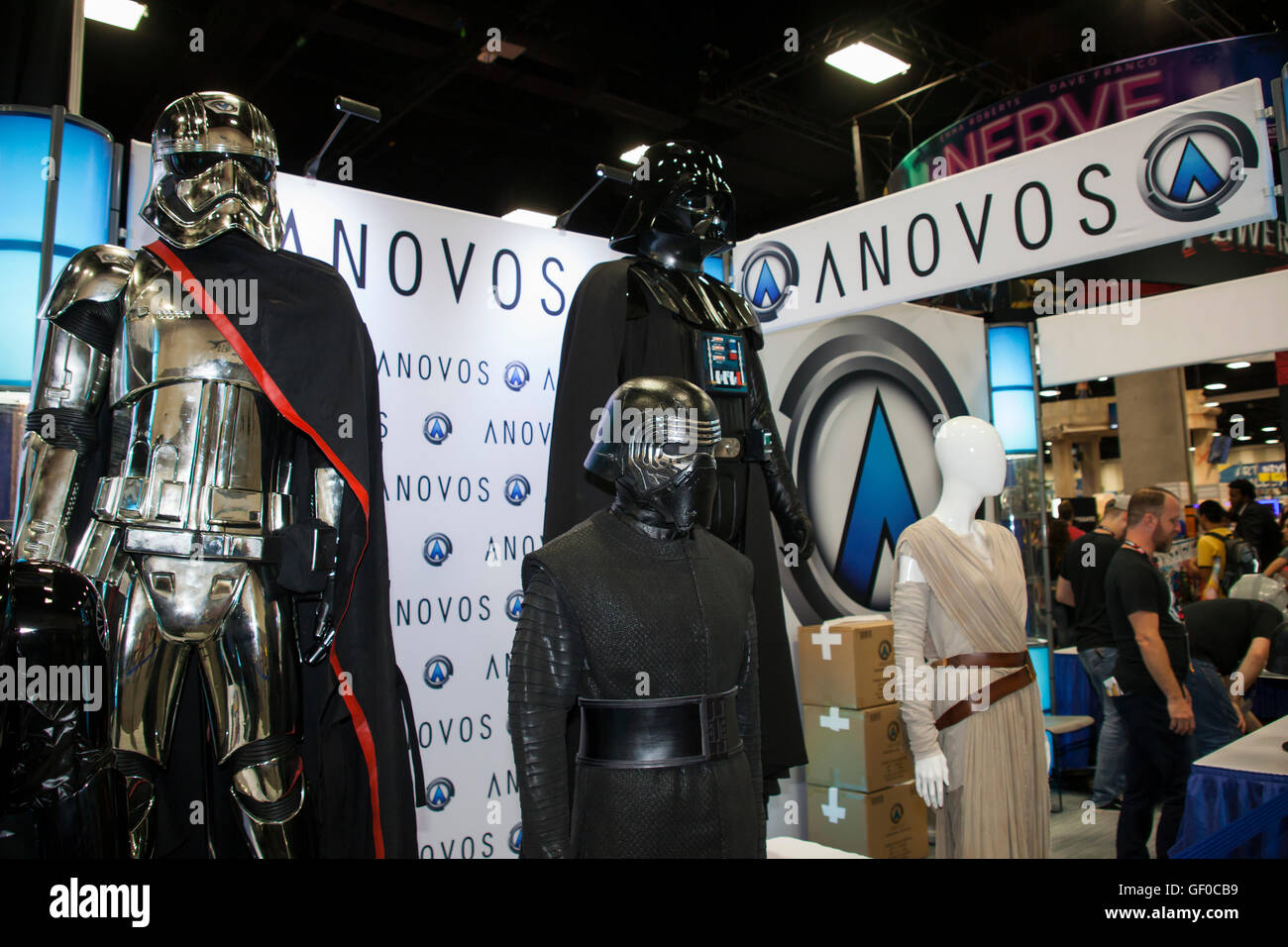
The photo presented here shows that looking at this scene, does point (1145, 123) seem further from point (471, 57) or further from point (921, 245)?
point (471, 57)

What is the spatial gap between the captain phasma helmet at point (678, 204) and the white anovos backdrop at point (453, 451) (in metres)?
0.84

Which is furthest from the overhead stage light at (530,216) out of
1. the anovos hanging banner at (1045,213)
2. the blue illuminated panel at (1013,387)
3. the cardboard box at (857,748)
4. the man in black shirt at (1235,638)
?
the man in black shirt at (1235,638)

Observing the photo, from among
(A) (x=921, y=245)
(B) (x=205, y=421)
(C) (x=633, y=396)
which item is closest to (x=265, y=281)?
(B) (x=205, y=421)

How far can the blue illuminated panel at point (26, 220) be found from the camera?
8.02 ft

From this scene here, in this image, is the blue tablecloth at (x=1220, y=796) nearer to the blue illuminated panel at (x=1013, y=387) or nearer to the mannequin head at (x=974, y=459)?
the mannequin head at (x=974, y=459)

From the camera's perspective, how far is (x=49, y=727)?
4.09 feet

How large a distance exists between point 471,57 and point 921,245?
526 cm

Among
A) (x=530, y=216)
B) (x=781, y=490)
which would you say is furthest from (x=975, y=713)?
(x=530, y=216)

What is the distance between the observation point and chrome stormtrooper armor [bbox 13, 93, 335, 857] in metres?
2.07

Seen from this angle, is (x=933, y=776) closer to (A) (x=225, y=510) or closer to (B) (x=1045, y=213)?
(B) (x=1045, y=213)

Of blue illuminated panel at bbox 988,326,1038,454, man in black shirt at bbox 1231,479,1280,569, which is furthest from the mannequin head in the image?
man in black shirt at bbox 1231,479,1280,569

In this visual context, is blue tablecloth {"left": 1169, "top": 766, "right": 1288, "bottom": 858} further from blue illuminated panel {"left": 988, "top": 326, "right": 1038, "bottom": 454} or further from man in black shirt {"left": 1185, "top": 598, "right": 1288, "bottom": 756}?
blue illuminated panel {"left": 988, "top": 326, "right": 1038, "bottom": 454}

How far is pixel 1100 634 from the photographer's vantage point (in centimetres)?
540

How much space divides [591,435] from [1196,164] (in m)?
1.92
